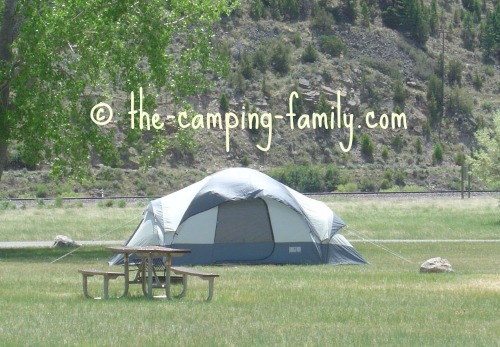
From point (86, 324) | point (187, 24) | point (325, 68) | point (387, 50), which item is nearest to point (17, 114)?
point (187, 24)

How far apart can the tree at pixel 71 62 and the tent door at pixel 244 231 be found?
5.44 metres

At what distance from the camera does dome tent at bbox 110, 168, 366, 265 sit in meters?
24.1

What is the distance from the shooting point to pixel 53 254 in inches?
1092

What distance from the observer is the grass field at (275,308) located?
1237 cm

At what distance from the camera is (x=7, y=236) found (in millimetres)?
36031

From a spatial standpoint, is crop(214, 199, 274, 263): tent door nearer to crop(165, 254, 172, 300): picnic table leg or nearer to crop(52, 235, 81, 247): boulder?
crop(52, 235, 81, 247): boulder

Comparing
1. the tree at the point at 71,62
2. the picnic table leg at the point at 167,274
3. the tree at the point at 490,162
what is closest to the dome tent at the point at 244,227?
the tree at the point at 71,62

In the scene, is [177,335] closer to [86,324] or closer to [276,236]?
[86,324]

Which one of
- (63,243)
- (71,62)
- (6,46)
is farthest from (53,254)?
(6,46)

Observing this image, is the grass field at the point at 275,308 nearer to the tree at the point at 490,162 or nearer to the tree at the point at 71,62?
the tree at the point at 71,62

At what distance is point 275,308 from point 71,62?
14.4 m

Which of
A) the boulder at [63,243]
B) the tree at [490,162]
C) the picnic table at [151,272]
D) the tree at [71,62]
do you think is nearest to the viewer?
the picnic table at [151,272]

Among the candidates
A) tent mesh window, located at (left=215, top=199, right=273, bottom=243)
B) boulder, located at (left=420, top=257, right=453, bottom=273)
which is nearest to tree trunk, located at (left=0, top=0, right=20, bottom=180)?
tent mesh window, located at (left=215, top=199, right=273, bottom=243)

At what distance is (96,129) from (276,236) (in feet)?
21.2
